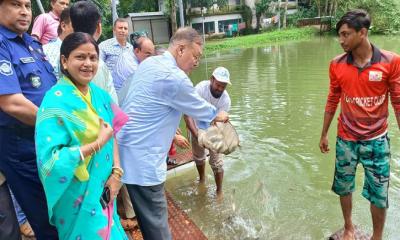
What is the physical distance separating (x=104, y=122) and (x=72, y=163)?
0.30m

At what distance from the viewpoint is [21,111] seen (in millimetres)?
2025

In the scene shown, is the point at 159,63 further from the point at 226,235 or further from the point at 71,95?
the point at 226,235

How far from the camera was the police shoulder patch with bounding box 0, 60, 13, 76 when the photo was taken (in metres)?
2.02

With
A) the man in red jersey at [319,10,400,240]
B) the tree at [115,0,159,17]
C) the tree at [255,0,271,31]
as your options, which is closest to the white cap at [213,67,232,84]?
the man in red jersey at [319,10,400,240]

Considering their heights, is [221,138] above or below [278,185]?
above

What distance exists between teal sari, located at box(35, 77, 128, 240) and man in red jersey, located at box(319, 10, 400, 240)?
2207 millimetres

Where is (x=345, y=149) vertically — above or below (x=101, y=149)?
below

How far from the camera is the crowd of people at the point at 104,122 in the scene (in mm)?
1900

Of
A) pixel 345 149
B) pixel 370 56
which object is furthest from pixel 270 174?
pixel 370 56

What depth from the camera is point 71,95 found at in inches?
75.4

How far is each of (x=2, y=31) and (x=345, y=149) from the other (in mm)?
2945

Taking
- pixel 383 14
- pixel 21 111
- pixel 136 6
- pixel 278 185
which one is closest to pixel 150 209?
pixel 21 111

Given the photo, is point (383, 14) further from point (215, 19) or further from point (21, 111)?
point (21, 111)

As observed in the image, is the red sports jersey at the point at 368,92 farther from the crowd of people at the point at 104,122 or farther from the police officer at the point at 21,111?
the police officer at the point at 21,111
